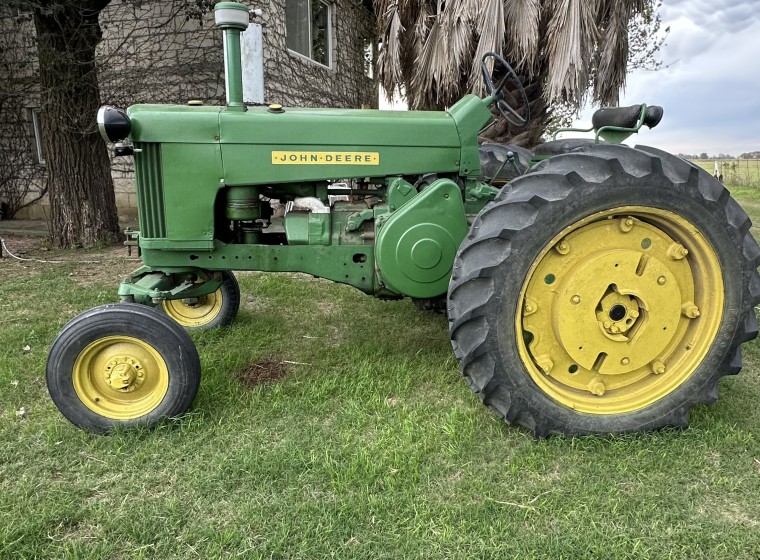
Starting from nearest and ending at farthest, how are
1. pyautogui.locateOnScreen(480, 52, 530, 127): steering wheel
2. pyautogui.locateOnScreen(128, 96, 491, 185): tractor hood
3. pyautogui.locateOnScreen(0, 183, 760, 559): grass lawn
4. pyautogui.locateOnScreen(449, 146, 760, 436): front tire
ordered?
pyautogui.locateOnScreen(0, 183, 760, 559): grass lawn
pyautogui.locateOnScreen(449, 146, 760, 436): front tire
pyautogui.locateOnScreen(128, 96, 491, 185): tractor hood
pyautogui.locateOnScreen(480, 52, 530, 127): steering wheel

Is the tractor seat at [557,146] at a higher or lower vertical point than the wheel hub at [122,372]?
higher

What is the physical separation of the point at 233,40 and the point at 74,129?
16.9ft

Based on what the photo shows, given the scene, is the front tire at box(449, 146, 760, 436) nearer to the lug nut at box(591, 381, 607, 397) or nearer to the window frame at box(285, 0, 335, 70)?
the lug nut at box(591, 381, 607, 397)

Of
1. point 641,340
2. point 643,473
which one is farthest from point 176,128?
point 643,473

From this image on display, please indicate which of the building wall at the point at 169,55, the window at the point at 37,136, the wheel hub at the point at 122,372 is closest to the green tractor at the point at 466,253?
the wheel hub at the point at 122,372

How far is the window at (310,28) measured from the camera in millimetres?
9625

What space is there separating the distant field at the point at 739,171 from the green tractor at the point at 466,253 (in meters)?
15.7

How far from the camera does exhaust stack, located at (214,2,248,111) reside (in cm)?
258

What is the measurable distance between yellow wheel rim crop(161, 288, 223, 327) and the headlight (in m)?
1.57

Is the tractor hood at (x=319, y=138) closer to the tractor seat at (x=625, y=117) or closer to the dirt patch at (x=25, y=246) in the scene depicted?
the tractor seat at (x=625, y=117)

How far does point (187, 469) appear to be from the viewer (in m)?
2.24

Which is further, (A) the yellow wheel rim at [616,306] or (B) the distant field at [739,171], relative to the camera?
(B) the distant field at [739,171]

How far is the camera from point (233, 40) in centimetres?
265

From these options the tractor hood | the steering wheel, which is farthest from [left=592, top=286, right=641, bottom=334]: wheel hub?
the steering wheel
